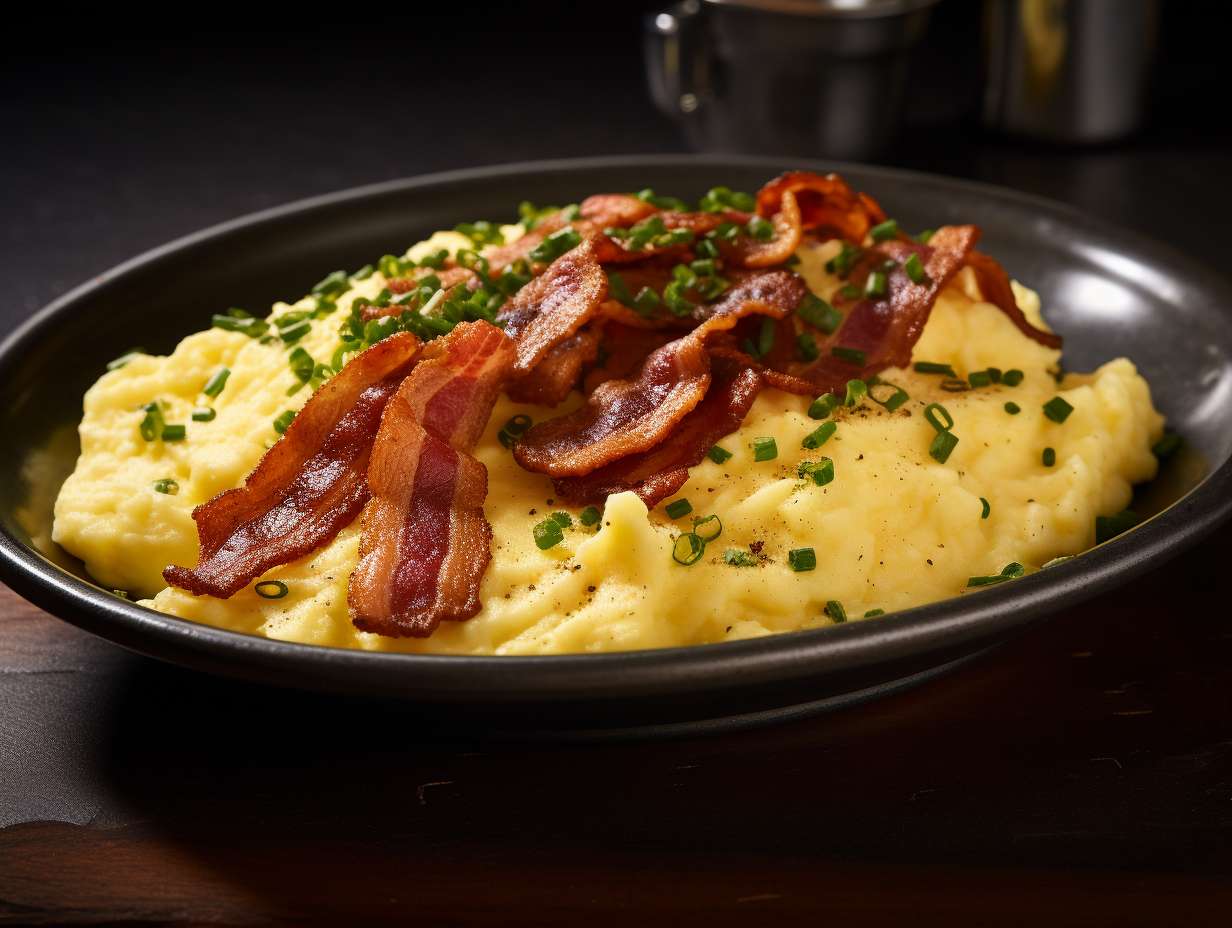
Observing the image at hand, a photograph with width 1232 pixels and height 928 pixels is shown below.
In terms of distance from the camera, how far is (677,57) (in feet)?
23.7

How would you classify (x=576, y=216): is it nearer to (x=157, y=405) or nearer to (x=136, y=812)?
(x=157, y=405)

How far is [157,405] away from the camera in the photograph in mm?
4156

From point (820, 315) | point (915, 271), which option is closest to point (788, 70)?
point (915, 271)

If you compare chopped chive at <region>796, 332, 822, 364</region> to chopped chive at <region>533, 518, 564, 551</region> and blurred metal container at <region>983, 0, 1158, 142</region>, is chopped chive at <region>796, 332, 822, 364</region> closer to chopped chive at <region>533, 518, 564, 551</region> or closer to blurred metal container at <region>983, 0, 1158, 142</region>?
chopped chive at <region>533, 518, 564, 551</region>

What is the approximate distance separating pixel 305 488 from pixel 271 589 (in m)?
0.32

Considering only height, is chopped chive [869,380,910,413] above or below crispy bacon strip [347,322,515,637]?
below

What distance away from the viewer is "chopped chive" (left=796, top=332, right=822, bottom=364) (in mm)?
4078

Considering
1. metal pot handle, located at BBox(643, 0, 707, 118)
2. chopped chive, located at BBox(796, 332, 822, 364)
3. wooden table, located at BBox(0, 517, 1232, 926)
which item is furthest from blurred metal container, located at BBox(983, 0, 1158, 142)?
wooden table, located at BBox(0, 517, 1232, 926)

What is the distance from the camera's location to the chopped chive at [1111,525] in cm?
385

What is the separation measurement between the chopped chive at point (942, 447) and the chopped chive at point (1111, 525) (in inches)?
17.8

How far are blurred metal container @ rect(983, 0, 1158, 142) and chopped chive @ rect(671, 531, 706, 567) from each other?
203 inches

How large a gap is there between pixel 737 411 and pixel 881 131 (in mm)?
4054

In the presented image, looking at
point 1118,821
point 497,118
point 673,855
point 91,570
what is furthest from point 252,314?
point 497,118

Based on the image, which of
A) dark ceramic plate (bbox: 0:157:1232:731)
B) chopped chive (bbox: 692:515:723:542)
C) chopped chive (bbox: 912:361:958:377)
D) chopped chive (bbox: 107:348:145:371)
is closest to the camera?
dark ceramic plate (bbox: 0:157:1232:731)
